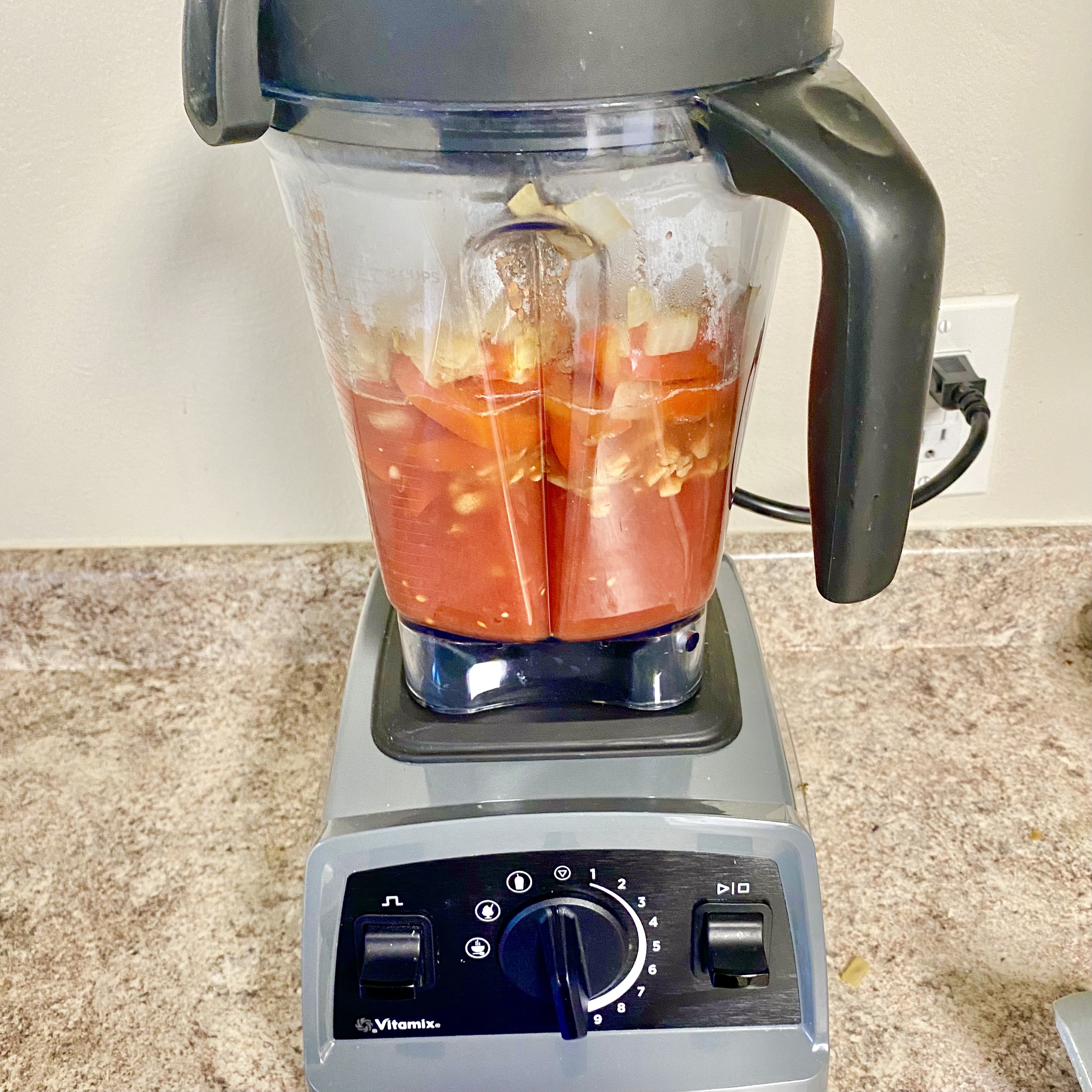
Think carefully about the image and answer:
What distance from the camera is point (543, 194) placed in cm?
39

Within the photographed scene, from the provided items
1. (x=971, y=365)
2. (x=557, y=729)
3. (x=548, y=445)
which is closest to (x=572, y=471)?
(x=548, y=445)

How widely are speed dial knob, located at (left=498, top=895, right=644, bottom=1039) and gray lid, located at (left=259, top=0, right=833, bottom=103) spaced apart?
0.33 m

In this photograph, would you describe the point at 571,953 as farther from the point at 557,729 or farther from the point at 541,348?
the point at 541,348

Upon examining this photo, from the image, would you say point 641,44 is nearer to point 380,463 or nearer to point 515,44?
point 515,44

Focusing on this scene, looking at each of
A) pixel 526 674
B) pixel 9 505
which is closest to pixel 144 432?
pixel 9 505

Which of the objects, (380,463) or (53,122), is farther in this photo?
(53,122)

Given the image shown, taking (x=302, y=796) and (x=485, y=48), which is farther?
(x=302, y=796)

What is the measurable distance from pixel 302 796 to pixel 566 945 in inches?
11.8

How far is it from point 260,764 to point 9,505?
0.28 metres

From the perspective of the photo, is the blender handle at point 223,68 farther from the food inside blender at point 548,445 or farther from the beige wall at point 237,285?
the beige wall at point 237,285

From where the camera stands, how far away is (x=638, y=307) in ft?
1.37

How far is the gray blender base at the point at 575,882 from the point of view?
1.48 feet

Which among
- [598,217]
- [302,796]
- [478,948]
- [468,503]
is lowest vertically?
[302,796]

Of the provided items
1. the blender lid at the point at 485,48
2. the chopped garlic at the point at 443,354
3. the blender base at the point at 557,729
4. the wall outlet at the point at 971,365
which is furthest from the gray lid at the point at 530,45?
the wall outlet at the point at 971,365
